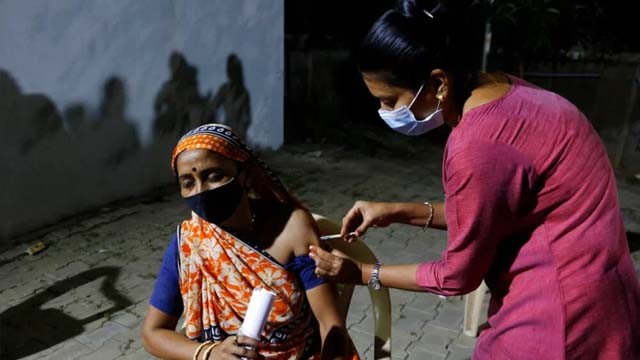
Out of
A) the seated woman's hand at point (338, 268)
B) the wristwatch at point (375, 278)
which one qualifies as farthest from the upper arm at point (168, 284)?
the wristwatch at point (375, 278)

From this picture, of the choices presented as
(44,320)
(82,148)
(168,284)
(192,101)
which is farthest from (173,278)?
(192,101)

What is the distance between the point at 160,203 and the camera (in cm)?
578

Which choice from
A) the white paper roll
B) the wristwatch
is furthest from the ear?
the white paper roll

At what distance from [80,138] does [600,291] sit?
16.1ft

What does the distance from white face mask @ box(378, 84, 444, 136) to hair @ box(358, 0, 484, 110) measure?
0.08 m

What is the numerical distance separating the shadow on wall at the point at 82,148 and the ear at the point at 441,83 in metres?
4.21

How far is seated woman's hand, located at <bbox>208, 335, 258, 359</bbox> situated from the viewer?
1.49 m

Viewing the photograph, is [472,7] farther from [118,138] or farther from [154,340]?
[118,138]

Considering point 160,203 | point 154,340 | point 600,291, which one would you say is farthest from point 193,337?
point 160,203

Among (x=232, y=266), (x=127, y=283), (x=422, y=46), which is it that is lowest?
(x=127, y=283)

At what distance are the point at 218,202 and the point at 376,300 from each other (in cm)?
70

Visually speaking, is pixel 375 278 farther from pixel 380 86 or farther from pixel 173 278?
pixel 173 278

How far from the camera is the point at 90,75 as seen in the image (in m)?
5.22

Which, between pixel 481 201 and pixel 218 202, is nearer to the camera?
pixel 481 201
